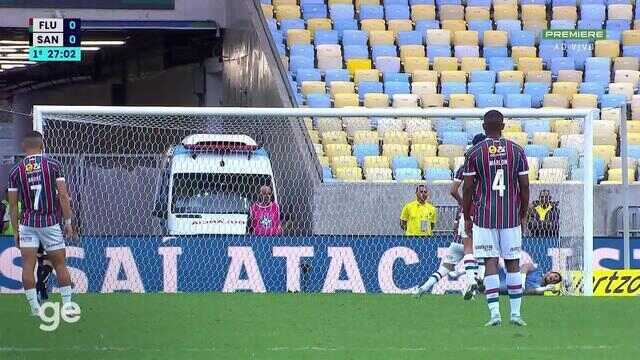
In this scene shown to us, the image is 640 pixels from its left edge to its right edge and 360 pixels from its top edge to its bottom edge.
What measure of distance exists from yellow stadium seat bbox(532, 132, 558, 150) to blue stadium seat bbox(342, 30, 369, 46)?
5.08 m

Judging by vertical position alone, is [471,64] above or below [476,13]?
below

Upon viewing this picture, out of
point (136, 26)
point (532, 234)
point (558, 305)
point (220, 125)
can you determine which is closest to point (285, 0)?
point (136, 26)

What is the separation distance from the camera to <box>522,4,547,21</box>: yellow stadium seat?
102ft

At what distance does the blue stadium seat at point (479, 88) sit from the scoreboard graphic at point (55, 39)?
7806mm

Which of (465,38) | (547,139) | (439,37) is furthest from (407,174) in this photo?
(465,38)

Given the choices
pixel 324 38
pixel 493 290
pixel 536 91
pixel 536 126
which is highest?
pixel 324 38

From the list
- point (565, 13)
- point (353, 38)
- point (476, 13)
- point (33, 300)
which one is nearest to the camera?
point (33, 300)

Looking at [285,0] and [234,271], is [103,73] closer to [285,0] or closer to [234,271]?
[285,0]

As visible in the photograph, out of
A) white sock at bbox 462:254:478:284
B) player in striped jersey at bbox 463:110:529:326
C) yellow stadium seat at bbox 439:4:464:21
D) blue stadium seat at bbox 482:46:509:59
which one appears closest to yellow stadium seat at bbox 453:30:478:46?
blue stadium seat at bbox 482:46:509:59

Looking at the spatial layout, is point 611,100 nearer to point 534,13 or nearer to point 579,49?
point 579,49

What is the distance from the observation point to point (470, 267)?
17.9m

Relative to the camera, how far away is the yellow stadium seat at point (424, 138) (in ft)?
83.9

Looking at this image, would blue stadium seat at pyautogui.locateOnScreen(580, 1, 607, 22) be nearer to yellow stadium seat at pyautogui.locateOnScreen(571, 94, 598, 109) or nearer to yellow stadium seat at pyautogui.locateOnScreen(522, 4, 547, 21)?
yellow stadium seat at pyautogui.locateOnScreen(522, 4, 547, 21)

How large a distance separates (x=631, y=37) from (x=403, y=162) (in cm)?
778
